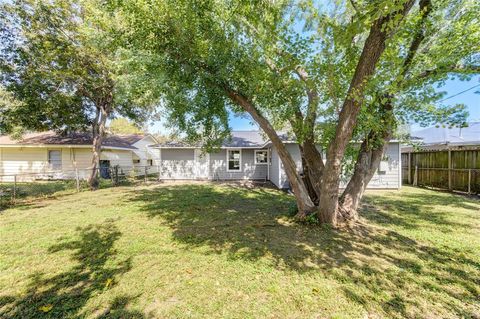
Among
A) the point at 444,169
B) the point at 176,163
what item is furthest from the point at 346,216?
the point at 176,163

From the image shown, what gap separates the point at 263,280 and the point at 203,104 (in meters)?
4.47

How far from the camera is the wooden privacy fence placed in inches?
374

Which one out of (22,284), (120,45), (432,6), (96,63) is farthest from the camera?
(96,63)

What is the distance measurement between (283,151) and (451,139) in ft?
54.8

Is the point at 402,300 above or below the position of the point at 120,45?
below

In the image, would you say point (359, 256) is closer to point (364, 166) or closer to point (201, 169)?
point (364, 166)

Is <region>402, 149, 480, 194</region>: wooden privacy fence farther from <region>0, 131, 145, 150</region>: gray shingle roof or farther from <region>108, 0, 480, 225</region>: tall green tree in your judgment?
<region>0, 131, 145, 150</region>: gray shingle roof

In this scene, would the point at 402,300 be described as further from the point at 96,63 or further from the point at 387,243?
the point at 96,63

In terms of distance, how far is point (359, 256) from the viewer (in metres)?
3.91

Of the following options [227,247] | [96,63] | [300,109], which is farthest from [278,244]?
[96,63]

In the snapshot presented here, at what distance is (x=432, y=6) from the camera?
464 cm

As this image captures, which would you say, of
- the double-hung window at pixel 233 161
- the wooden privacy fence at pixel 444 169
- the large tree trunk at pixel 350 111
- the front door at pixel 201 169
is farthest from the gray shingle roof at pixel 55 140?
the wooden privacy fence at pixel 444 169

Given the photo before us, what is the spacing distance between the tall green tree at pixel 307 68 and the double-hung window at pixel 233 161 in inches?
364

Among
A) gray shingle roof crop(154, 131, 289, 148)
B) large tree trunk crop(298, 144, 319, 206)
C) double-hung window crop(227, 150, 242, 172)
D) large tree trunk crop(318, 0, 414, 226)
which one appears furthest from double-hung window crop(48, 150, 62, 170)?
large tree trunk crop(318, 0, 414, 226)
